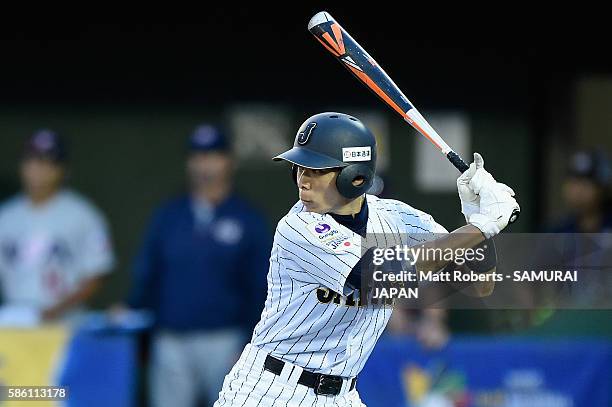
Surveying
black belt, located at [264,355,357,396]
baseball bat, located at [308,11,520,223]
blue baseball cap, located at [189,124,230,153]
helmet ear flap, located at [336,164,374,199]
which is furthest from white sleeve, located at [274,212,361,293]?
blue baseball cap, located at [189,124,230,153]

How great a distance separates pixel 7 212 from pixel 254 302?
1570mm

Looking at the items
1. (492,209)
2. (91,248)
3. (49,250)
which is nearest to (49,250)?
(49,250)

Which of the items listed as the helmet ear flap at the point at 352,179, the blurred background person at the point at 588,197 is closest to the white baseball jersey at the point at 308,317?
the helmet ear flap at the point at 352,179

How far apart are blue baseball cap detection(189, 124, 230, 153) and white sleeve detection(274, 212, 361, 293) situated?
2.63 m

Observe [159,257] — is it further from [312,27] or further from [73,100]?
[312,27]

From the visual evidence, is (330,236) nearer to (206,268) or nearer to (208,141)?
(206,268)

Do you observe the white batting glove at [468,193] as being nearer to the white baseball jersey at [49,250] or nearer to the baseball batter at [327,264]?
the baseball batter at [327,264]

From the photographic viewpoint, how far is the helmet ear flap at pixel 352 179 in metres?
4.43

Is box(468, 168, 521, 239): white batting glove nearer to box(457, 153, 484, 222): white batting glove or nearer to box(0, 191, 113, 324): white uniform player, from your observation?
box(457, 153, 484, 222): white batting glove

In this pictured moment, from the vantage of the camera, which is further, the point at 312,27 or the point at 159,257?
the point at 159,257

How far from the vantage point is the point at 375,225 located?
4.59 m

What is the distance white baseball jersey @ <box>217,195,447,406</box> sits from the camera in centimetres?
443

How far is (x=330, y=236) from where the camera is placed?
4.34 metres

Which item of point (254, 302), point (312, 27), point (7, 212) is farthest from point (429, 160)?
point (312, 27)
